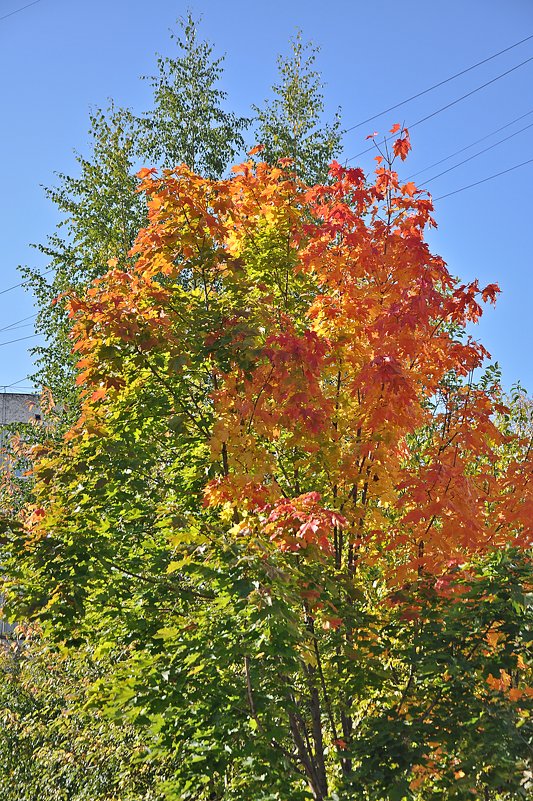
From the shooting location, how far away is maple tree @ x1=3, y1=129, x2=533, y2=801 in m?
4.71

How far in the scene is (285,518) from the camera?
192 inches

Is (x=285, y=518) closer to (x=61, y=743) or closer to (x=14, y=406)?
(x=61, y=743)

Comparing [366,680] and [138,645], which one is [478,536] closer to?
[366,680]

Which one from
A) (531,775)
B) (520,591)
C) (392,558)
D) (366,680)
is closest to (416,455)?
(392,558)

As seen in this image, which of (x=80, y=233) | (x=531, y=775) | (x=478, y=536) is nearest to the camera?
(x=531, y=775)

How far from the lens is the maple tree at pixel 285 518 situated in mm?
4707

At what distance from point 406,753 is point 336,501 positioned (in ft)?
6.44

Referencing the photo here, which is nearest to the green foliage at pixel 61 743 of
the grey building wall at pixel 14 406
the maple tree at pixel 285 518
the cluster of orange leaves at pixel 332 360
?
the maple tree at pixel 285 518

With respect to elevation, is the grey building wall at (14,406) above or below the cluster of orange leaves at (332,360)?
above

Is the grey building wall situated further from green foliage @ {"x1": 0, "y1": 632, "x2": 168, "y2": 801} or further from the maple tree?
the maple tree

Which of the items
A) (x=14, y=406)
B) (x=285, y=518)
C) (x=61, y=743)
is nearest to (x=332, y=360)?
(x=285, y=518)

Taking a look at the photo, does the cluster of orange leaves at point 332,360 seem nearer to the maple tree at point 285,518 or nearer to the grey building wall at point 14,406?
the maple tree at point 285,518

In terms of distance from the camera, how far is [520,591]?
4.31 meters

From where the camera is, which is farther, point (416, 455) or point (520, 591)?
point (416, 455)
